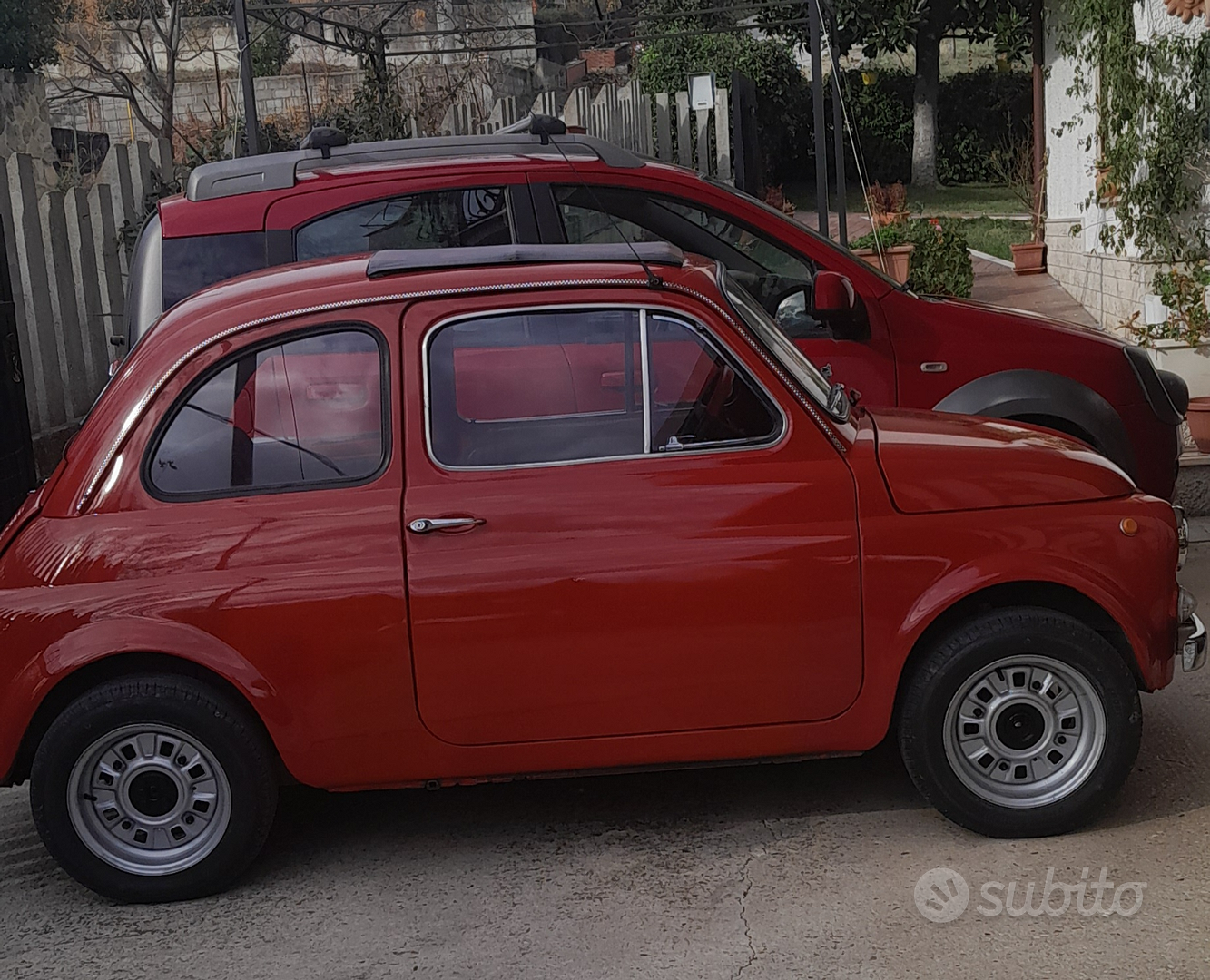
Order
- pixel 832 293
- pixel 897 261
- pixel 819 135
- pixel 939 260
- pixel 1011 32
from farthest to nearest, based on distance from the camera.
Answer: pixel 1011 32 < pixel 897 261 < pixel 939 260 < pixel 819 135 < pixel 832 293

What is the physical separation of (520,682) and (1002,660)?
138cm

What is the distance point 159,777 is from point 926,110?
26844 mm

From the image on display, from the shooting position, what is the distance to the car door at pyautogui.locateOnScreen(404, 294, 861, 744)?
4090 millimetres

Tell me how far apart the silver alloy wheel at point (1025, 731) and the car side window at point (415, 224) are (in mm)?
2951

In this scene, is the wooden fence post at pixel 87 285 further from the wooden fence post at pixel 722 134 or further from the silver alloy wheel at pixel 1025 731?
the silver alloy wheel at pixel 1025 731

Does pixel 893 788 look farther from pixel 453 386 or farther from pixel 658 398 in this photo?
pixel 453 386

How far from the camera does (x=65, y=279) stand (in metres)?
9.65

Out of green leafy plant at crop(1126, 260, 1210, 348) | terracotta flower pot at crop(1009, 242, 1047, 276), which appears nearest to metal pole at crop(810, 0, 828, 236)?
green leafy plant at crop(1126, 260, 1210, 348)

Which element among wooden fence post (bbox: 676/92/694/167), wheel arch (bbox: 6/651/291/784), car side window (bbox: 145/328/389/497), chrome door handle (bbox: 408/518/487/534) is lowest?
Result: wheel arch (bbox: 6/651/291/784)

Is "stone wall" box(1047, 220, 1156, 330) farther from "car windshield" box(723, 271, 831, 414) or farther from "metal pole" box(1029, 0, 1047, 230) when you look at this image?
"car windshield" box(723, 271, 831, 414)

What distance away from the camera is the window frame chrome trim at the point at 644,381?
4168 mm

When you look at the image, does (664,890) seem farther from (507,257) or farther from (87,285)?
(87,285)

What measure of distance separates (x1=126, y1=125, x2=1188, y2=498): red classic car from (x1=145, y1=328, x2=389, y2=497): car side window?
1.91 meters

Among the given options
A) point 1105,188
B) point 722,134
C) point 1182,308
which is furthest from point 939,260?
point 1182,308
